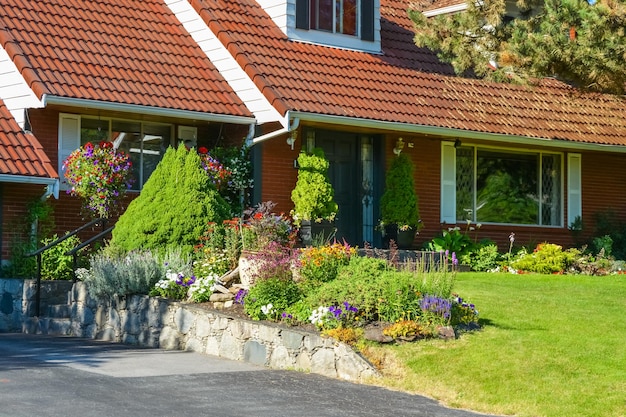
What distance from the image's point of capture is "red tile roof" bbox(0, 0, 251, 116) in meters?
18.4

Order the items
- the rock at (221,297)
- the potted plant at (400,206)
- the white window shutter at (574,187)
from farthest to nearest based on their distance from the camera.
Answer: the white window shutter at (574,187), the potted plant at (400,206), the rock at (221,297)

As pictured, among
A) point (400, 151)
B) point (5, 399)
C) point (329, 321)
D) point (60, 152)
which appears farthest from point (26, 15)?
point (5, 399)

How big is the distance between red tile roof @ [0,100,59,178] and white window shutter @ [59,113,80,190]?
0.75 meters

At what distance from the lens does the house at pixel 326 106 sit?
61.9ft

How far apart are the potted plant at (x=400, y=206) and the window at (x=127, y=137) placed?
4.19m

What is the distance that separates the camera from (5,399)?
1004 centimetres

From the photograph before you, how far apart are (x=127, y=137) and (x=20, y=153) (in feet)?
8.24

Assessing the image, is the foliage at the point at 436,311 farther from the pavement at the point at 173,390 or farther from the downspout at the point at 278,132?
the downspout at the point at 278,132

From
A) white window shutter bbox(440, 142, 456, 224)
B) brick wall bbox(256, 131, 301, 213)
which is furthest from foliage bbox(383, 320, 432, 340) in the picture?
white window shutter bbox(440, 142, 456, 224)

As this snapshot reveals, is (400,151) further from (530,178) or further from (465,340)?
(465,340)

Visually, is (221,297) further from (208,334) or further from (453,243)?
(453,243)

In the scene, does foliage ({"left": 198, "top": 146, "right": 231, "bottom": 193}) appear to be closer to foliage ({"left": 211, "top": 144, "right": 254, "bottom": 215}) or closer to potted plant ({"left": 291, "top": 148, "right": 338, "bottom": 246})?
foliage ({"left": 211, "top": 144, "right": 254, "bottom": 215})

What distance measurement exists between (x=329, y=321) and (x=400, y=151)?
30.5 ft

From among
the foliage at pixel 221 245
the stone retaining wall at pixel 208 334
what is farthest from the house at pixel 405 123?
the stone retaining wall at pixel 208 334
